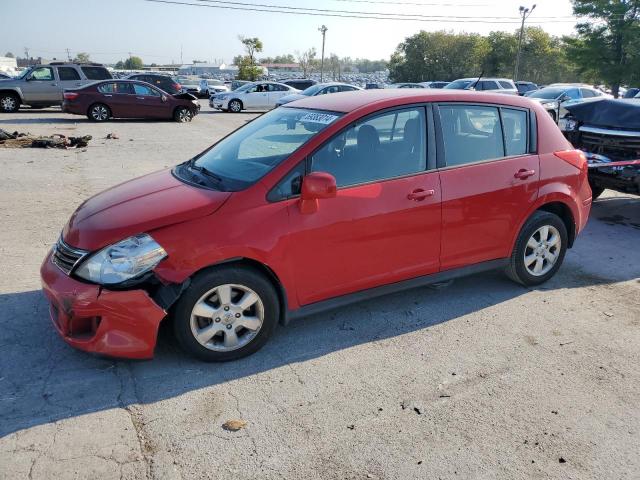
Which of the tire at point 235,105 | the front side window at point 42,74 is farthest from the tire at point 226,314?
the tire at point 235,105

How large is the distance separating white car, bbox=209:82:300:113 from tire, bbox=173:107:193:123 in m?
5.85

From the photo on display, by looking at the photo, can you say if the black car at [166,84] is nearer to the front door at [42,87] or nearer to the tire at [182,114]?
the tire at [182,114]

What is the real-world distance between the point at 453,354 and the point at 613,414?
1045mm

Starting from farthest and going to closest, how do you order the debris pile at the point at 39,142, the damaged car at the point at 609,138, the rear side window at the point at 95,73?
1. the rear side window at the point at 95,73
2. the debris pile at the point at 39,142
3. the damaged car at the point at 609,138

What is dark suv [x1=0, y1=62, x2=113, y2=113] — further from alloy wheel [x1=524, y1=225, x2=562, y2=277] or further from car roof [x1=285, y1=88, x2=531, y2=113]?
alloy wheel [x1=524, y1=225, x2=562, y2=277]

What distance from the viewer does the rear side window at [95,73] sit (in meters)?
21.8

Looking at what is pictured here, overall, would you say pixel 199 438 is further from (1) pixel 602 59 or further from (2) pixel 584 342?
(1) pixel 602 59

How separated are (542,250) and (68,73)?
21.4 metres

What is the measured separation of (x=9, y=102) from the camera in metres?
21.4

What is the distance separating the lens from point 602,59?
→ 39688 millimetres

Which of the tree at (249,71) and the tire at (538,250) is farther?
the tree at (249,71)

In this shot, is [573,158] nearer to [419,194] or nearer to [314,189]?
[419,194]

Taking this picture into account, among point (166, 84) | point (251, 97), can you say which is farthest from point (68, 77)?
point (251, 97)

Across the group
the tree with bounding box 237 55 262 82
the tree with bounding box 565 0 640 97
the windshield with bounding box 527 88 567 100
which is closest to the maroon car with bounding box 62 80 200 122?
the windshield with bounding box 527 88 567 100
